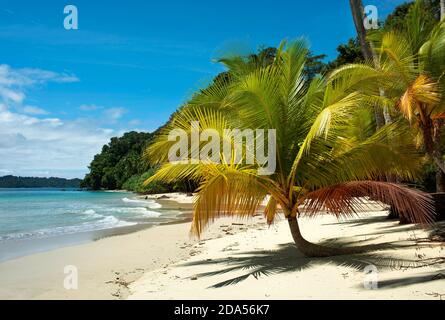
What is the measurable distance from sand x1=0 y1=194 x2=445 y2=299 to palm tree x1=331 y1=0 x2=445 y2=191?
2215 mm

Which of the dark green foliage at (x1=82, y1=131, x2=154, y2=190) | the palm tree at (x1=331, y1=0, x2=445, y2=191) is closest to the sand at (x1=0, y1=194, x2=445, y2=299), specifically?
the palm tree at (x1=331, y1=0, x2=445, y2=191)

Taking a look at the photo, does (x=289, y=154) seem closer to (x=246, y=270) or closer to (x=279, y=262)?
(x=279, y=262)

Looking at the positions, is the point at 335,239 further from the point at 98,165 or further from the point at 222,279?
the point at 98,165

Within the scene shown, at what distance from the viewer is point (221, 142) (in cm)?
720

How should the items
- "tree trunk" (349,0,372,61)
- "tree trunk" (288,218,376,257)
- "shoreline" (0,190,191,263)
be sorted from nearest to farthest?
"tree trunk" (288,218,376,257) → "tree trunk" (349,0,372,61) → "shoreline" (0,190,191,263)

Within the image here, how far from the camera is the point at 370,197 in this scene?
7.00 metres

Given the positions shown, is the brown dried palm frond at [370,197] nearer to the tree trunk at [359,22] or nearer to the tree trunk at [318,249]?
the tree trunk at [318,249]

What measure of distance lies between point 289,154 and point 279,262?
1.92 metres

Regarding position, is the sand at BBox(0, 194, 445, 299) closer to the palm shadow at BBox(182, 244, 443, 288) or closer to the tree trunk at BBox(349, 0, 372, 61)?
the palm shadow at BBox(182, 244, 443, 288)

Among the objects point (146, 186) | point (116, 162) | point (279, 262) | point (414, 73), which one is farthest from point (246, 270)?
point (116, 162)

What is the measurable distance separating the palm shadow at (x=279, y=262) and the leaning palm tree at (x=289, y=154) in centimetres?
44

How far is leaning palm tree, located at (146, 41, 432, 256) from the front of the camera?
6883mm

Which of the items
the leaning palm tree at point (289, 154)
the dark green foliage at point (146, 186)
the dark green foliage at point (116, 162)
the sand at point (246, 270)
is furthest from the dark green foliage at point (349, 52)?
the dark green foliage at point (116, 162)
